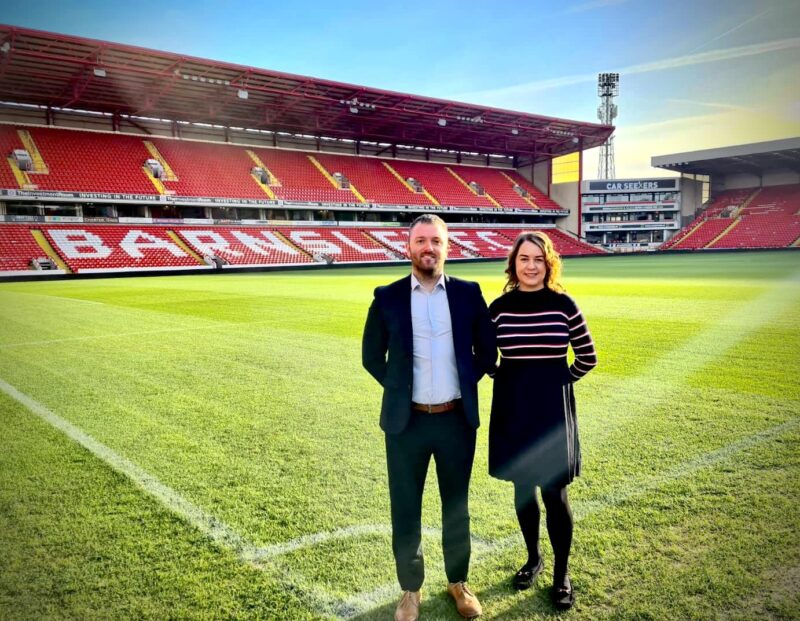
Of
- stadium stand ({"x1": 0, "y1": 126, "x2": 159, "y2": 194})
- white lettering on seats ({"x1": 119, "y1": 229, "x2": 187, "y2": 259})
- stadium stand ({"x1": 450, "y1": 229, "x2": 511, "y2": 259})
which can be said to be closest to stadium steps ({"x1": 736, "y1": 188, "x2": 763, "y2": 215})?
stadium stand ({"x1": 450, "y1": 229, "x2": 511, "y2": 259})

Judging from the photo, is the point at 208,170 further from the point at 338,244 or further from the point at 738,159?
the point at 738,159

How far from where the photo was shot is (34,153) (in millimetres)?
34969

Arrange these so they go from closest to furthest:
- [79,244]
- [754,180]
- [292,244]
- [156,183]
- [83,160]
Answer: [79,244] < [83,160] < [156,183] < [292,244] < [754,180]

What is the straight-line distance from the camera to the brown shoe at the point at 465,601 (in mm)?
2645

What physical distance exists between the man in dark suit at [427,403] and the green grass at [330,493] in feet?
0.78

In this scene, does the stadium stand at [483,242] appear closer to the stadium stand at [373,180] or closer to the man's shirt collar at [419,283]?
the stadium stand at [373,180]

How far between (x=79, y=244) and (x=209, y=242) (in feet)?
24.7

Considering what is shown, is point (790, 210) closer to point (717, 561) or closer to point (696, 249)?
point (696, 249)

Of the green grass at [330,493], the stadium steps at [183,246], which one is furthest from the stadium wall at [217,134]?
the green grass at [330,493]

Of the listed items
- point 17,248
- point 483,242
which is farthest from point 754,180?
point 17,248

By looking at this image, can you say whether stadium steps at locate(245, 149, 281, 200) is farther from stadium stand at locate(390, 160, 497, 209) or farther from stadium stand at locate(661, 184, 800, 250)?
stadium stand at locate(661, 184, 800, 250)

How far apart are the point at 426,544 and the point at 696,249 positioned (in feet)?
192

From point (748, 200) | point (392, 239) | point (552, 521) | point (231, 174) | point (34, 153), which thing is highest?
point (34, 153)

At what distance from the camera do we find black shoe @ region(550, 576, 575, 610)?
2.67 m
